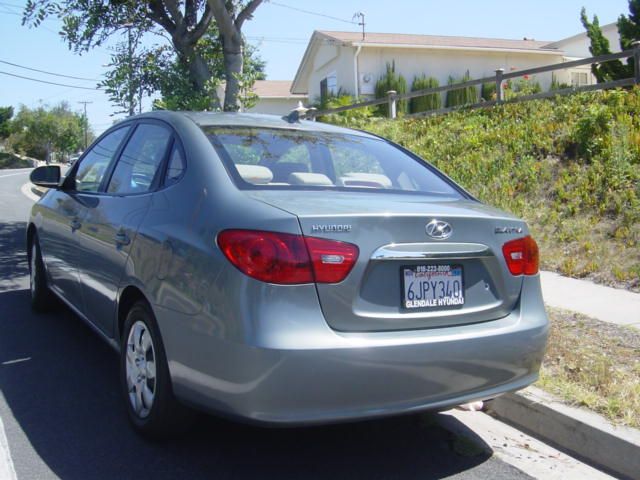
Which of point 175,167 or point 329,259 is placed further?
point 175,167

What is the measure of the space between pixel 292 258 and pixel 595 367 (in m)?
2.50

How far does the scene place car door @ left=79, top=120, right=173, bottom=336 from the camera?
3.94m

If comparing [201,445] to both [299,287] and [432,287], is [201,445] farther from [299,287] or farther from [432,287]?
[432,287]

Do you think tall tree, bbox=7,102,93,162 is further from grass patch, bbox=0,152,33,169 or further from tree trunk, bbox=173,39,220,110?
tree trunk, bbox=173,39,220,110

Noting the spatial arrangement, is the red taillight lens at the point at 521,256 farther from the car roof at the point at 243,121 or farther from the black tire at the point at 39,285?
the black tire at the point at 39,285

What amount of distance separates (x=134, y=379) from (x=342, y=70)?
2619cm

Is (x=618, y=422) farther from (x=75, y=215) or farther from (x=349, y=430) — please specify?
(x=75, y=215)

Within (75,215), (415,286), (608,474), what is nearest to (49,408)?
(75,215)

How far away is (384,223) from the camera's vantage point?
3074 mm

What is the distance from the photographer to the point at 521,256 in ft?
11.6

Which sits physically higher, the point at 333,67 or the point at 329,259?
the point at 333,67

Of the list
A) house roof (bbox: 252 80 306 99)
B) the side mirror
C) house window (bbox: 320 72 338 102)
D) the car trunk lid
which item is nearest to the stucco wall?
house window (bbox: 320 72 338 102)

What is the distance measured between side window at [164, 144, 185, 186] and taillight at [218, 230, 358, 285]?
89 centimetres

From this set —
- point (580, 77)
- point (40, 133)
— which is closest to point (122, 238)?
point (580, 77)
